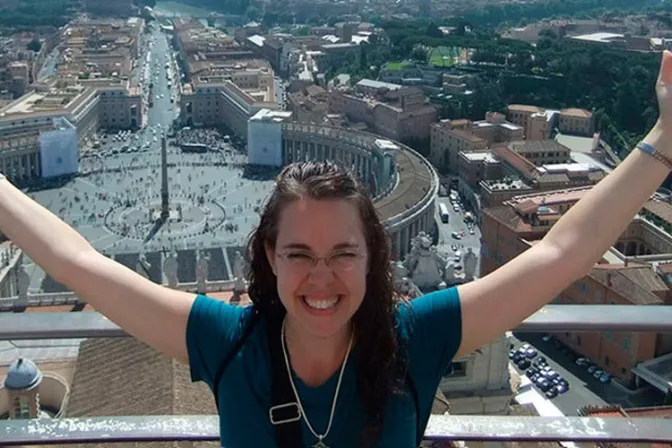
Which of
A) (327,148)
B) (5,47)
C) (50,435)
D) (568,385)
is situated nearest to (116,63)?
(5,47)

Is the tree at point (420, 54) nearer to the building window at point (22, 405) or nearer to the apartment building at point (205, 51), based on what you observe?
the apartment building at point (205, 51)

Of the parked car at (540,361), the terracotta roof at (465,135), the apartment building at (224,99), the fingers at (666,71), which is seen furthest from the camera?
the apartment building at (224,99)

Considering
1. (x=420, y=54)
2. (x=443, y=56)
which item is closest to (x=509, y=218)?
(x=420, y=54)

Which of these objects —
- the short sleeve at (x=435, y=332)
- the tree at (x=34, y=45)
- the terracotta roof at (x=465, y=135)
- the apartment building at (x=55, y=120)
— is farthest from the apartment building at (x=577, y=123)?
the tree at (x=34, y=45)

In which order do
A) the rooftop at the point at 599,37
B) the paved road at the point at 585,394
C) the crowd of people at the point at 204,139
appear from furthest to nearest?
the rooftop at the point at 599,37
the crowd of people at the point at 204,139
the paved road at the point at 585,394

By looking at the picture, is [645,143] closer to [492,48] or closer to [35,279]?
[35,279]

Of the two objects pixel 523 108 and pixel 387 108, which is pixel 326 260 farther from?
pixel 523 108

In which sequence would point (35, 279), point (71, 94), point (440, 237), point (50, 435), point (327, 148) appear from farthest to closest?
point (71, 94)
point (327, 148)
point (440, 237)
point (35, 279)
point (50, 435)
